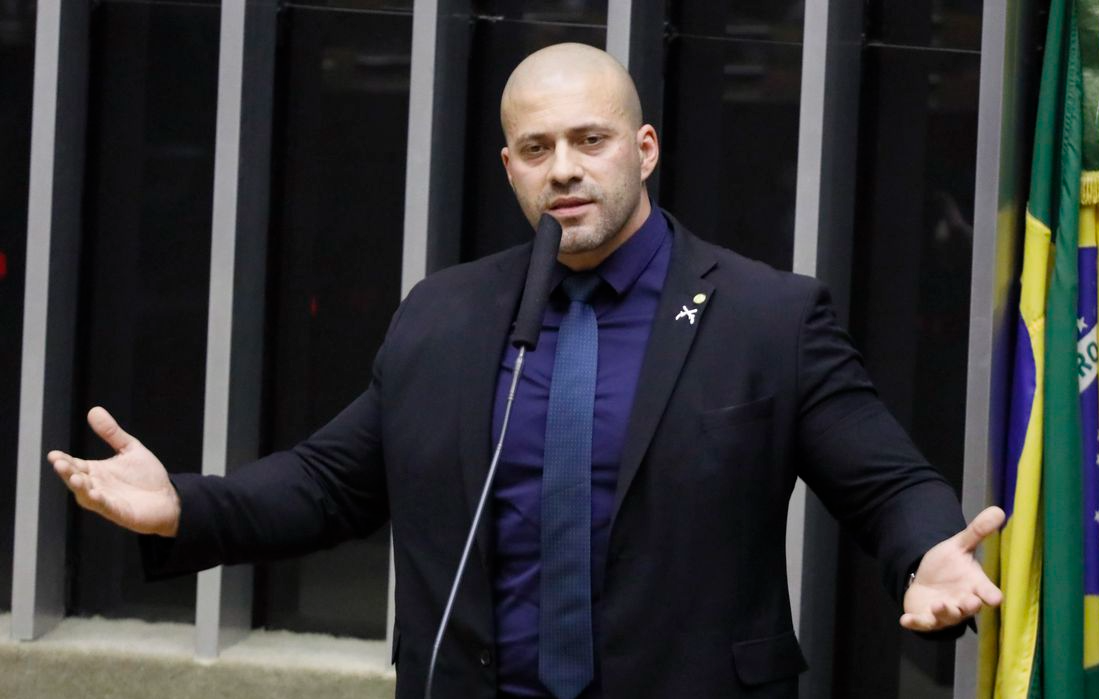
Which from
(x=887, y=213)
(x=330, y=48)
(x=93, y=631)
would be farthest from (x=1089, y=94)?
(x=93, y=631)

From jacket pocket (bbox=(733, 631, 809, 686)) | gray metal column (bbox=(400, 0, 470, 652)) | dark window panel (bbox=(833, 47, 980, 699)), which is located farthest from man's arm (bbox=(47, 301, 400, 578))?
dark window panel (bbox=(833, 47, 980, 699))

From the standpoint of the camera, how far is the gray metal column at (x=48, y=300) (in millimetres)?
4316

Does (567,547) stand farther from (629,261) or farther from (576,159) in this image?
(576,159)

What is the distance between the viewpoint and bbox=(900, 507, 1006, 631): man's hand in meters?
2.04

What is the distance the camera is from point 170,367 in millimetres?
4527

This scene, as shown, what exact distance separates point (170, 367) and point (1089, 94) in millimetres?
2564

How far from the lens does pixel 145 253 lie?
14.8 feet

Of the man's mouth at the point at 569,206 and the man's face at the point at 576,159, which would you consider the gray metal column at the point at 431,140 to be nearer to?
the man's face at the point at 576,159

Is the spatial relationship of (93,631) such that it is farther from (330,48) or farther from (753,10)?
(753,10)

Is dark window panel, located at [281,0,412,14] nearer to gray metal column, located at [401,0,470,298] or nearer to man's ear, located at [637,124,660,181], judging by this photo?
gray metal column, located at [401,0,470,298]

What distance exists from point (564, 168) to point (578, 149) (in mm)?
76

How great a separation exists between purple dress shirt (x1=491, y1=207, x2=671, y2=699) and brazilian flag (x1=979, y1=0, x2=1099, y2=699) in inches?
47.2

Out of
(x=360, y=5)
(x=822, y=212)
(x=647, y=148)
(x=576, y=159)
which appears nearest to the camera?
(x=576, y=159)

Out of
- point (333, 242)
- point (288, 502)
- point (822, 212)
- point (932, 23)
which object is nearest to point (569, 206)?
point (288, 502)
